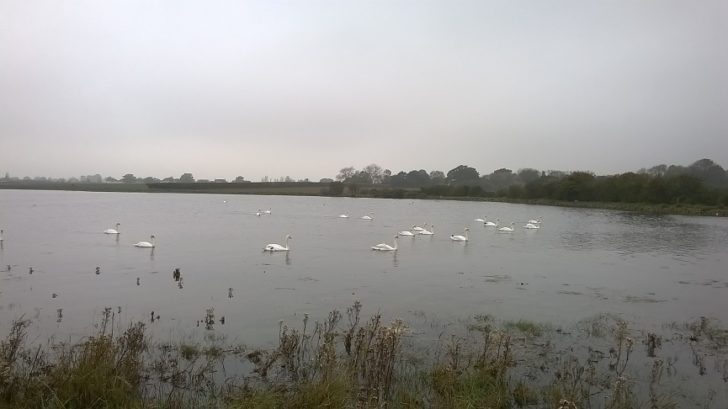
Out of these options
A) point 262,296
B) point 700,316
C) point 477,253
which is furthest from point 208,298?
point 477,253

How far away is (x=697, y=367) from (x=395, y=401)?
15.5 feet

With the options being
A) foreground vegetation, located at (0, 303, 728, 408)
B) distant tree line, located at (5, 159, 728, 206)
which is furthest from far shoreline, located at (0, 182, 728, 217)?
foreground vegetation, located at (0, 303, 728, 408)

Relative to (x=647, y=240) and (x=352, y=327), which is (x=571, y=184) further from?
(x=352, y=327)

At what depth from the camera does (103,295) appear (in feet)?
35.4

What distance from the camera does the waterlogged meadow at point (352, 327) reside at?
5.40 meters

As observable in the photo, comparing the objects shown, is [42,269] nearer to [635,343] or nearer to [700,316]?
[635,343]

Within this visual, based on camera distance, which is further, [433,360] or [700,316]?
[700,316]

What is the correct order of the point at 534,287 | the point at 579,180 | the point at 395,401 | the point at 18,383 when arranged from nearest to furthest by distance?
the point at 18,383
the point at 395,401
the point at 534,287
the point at 579,180

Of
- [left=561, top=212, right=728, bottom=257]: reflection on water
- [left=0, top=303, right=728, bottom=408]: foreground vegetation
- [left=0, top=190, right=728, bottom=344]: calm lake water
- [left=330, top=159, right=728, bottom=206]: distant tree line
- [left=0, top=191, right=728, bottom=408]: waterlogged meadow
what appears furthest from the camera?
[left=330, top=159, right=728, bottom=206]: distant tree line

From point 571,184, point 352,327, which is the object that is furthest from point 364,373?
point 571,184

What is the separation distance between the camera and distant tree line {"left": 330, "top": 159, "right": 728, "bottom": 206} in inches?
2515

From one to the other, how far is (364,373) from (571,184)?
79.6 meters

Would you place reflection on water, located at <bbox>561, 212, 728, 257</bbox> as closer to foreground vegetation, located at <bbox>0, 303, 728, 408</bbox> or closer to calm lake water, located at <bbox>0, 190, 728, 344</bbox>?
calm lake water, located at <bbox>0, 190, 728, 344</bbox>

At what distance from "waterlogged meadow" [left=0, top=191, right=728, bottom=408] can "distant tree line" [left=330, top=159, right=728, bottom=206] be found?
163 ft
